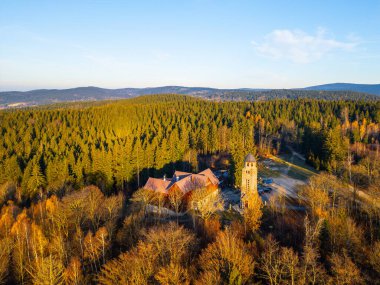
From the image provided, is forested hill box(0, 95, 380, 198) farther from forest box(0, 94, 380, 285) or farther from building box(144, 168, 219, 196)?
building box(144, 168, 219, 196)

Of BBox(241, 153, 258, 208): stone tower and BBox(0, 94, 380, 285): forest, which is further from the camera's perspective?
BBox(241, 153, 258, 208): stone tower

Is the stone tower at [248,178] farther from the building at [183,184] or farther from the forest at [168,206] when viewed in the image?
the building at [183,184]

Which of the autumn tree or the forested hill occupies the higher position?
the forested hill

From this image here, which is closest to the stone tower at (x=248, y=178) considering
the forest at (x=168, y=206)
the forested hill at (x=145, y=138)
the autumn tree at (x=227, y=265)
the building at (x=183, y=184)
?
the forest at (x=168, y=206)

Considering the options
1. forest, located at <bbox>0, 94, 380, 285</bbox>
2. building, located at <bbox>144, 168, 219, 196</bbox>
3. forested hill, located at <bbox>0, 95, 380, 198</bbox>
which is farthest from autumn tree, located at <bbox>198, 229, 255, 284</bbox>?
forested hill, located at <bbox>0, 95, 380, 198</bbox>

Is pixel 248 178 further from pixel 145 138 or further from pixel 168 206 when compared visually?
pixel 145 138

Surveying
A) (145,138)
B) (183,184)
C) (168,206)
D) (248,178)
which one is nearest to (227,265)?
(248,178)

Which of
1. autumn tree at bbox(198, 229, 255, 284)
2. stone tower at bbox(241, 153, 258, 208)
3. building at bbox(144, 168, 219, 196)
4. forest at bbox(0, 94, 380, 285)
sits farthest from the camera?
building at bbox(144, 168, 219, 196)
